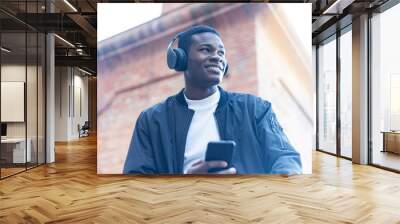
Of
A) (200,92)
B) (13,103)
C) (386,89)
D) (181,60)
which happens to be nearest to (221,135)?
(200,92)

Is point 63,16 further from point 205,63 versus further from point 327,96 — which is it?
point 327,96

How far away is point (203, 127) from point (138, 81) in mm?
1341

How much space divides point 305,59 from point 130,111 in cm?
308

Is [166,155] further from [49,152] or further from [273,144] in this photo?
[49,152]

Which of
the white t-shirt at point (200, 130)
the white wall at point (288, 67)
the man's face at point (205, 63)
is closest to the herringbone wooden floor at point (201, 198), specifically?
the white t-shirt at point (200, 130)

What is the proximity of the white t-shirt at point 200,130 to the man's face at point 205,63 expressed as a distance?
0.31m

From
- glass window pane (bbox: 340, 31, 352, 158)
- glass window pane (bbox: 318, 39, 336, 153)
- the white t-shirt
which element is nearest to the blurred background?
the white t-shirt

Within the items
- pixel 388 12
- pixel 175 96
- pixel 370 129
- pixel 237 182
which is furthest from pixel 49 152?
pixel 388 12

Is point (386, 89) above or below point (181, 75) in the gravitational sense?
below

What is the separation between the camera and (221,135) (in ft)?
21.0

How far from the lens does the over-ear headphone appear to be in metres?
6.51

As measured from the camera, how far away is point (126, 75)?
6492 mm

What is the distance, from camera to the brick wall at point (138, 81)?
6.47m

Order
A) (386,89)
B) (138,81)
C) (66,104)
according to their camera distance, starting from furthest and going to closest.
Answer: (66,104), (386,89), (138,81)
